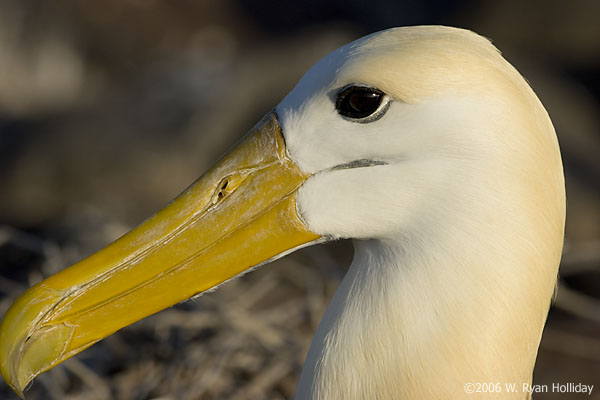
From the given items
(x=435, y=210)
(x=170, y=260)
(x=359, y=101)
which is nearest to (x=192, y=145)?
(x=170, y=260)

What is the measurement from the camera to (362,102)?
1.92 m

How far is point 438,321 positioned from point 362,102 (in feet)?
1.85

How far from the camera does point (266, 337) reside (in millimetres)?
3547

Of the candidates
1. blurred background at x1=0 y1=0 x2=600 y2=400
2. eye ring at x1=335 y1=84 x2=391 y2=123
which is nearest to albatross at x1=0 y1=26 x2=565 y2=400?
eye ring at x1=335 y1=84 x2=391 y2=123

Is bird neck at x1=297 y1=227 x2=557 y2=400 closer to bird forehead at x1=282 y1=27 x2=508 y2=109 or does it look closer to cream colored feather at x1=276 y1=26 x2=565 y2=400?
cream colored feather at x1=276 y1=26 x2=565 y2=400

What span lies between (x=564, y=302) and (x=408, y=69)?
271 centimetres

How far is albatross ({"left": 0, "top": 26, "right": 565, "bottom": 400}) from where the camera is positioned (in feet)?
6.10

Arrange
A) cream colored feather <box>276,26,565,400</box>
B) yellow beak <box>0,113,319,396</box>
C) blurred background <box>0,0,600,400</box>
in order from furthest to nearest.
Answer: blurred background <box>0,0,600,400</box> < yellow beak <box>0,113,319,396</box> < cream colored feather <box>276,26,565,400</box>

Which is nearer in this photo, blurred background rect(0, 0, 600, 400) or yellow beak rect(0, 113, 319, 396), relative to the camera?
yellow beak rect(0, 113, 319, 396)

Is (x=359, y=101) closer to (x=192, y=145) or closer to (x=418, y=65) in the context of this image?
(x=418, y=65)

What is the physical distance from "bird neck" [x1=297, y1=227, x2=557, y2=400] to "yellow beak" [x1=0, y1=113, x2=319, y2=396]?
0.26 metres

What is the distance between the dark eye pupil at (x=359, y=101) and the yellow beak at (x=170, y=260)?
0.21 metres

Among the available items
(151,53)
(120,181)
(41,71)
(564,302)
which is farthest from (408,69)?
(151,53)

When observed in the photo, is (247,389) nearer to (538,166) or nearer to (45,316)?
(45,316)
